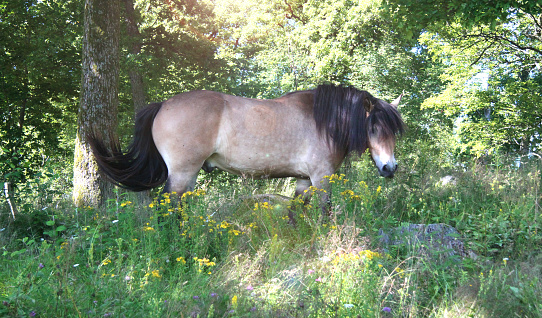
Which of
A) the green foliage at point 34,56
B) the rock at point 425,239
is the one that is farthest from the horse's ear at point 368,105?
the green foliage at point 34,56

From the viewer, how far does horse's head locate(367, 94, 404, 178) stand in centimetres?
525

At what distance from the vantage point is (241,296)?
2885mm

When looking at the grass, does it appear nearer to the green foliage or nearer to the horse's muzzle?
the horse's muzzle

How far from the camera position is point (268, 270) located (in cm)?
344

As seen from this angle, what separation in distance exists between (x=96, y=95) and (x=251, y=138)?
3.19m

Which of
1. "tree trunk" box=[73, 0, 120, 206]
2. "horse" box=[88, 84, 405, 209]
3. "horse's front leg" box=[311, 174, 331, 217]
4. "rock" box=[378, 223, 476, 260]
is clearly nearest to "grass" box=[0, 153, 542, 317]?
"rock" box=[378, 223, 476, 260]

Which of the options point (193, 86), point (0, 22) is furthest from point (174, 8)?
point (0, 22)

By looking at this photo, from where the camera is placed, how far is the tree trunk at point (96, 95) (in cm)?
638

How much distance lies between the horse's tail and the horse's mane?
2.37 metres

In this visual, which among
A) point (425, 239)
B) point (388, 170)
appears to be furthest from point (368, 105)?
point (425, 239)

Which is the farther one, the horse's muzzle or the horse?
the horse's muzzle

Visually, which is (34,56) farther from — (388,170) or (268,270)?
(268,270)

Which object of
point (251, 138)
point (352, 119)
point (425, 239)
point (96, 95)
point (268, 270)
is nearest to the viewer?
point (268, 270)

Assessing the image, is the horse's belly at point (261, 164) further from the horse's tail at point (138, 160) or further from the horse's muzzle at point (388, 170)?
the horse's muzzle at point (388, 170)
